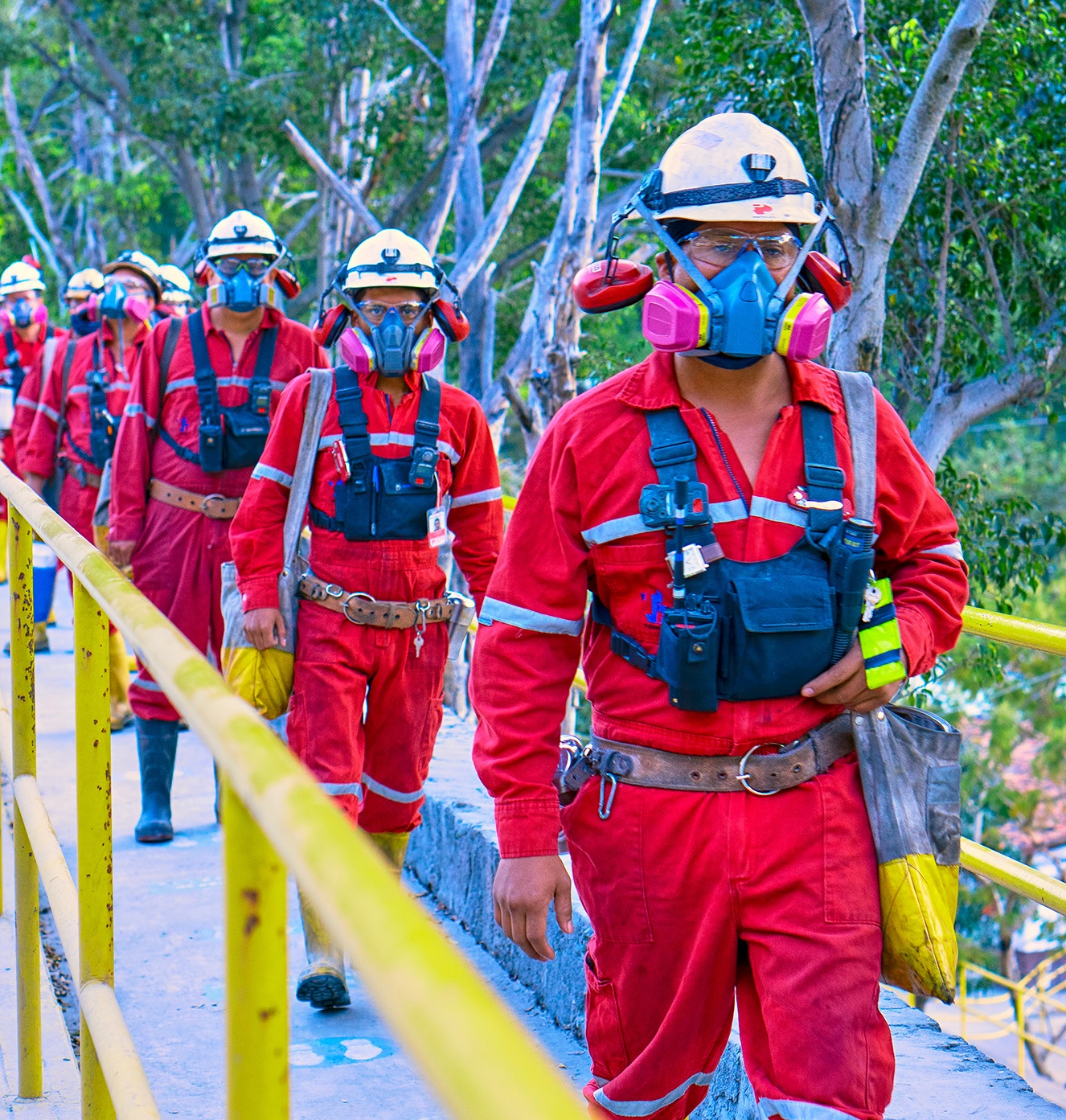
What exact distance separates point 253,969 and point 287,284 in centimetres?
485

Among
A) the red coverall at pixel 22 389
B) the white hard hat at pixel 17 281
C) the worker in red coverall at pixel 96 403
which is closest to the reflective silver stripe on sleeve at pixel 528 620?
the worker in red coverall at pixel 96 403

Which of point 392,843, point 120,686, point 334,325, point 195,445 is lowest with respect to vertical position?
point 120,686

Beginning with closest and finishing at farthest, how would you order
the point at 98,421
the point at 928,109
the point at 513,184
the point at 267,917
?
the point at 267,917 → the point at 928,109 → the point at 98,421 → the point at 513,184

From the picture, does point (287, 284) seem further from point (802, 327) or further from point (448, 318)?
point (802, 327)

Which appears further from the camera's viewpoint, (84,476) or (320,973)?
(84,476)

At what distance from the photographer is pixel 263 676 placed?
14.9 feet

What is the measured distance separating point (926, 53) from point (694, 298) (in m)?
7.37

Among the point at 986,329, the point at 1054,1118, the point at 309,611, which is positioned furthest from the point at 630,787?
the point at 986,329

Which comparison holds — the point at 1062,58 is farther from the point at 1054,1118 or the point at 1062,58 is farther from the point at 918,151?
the point at 1054,1118

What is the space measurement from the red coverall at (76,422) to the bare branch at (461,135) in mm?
5858

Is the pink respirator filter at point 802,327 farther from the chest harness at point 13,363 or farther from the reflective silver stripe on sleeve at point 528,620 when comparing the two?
the chest harness at point 13,363

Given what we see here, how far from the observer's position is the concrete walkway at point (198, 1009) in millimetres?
3922

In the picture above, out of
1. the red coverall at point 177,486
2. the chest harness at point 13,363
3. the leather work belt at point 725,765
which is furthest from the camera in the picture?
the chest harness at point 13,363

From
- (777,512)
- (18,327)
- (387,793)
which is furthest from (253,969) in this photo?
(18,327)
